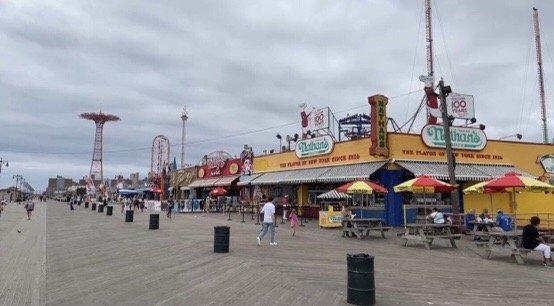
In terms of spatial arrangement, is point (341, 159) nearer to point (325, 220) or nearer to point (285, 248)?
point (325, 220)

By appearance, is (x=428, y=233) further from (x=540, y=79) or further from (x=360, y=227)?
(x=540, y=79)

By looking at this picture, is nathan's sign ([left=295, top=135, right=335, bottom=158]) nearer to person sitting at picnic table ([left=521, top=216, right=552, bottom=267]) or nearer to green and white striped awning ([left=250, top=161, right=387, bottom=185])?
green and white striped awning ([left=250, top=161, right=387, bottom=185])

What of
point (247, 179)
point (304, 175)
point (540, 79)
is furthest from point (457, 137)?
point (540, 79)

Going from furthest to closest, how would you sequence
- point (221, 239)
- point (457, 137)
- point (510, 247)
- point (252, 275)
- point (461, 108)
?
point (461, 108) → point (457, 137) → point (221, 239) → point (510, 247) → point (252, 275)

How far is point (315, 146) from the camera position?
2912 centimetres

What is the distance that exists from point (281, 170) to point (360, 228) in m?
16.0

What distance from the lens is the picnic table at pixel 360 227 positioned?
1758 cm

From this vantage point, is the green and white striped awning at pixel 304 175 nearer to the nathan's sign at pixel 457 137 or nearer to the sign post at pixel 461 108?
the nathan's sign at pixel 457 137

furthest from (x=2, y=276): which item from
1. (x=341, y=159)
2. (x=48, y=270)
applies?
(x=341, y=159)

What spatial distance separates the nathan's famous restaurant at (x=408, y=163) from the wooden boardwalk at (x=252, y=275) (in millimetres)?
8576

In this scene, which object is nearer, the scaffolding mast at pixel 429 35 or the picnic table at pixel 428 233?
the picnic table at pixel 428 233

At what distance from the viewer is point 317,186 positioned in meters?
29.9

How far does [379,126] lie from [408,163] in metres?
2.43

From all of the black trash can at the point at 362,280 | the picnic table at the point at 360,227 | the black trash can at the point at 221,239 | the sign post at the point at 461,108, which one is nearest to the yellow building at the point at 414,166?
the sign post at the point at 461,108
